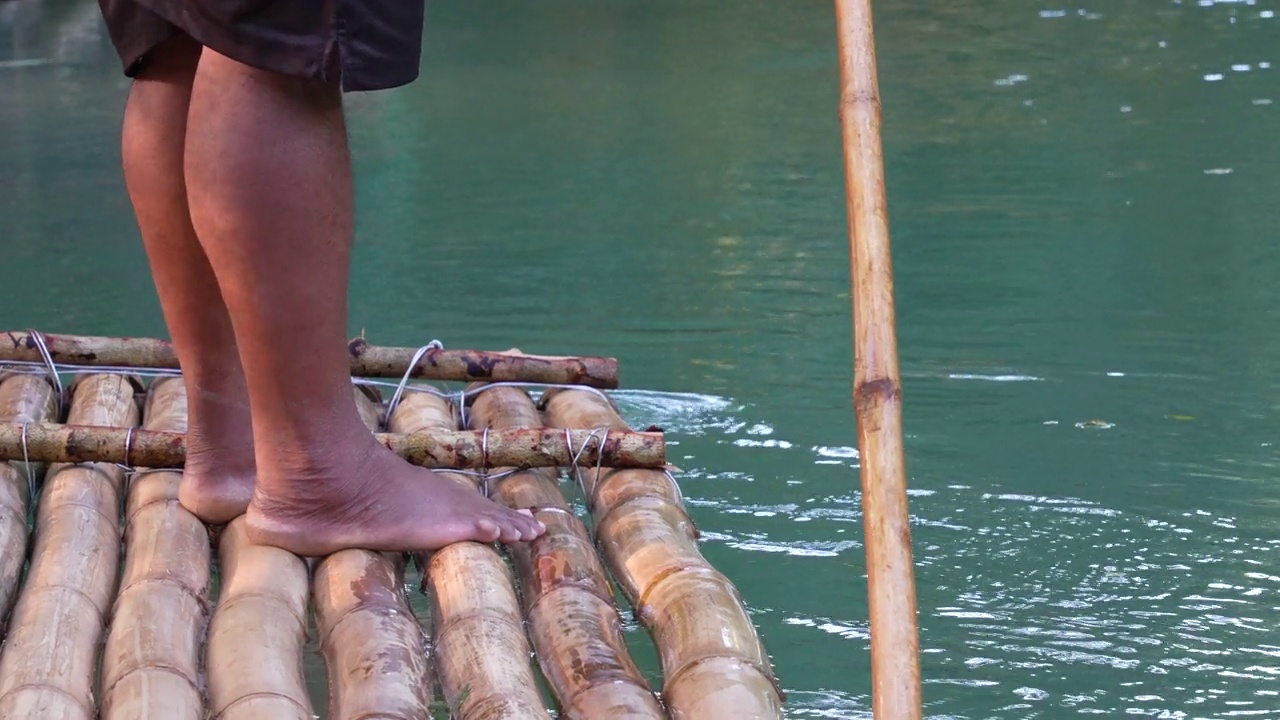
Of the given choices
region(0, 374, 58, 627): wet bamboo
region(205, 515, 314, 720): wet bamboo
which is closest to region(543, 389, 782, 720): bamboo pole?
region(205, 515, 314, 720): wet bamboo

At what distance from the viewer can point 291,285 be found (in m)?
1.54

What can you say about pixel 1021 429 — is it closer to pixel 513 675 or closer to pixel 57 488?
pixel 513 675

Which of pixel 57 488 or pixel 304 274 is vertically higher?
pixel 304 274

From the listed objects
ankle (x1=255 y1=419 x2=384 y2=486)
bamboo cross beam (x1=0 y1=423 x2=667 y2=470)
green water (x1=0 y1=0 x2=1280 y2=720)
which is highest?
ankle (x1=255 y1=419 x2=384 y2=486)

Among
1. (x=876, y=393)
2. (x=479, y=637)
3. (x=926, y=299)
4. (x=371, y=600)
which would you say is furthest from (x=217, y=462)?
(x=926, y=299)

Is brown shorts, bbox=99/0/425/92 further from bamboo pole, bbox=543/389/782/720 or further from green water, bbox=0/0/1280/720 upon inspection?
Answer: green water, bbox=0/0/1280/720

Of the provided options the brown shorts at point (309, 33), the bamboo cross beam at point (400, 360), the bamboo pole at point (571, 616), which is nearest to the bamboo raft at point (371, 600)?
the bamboo pole at point (571, 616)

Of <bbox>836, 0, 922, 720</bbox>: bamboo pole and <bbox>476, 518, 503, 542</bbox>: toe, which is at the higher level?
<bbox>836, 0, 922, 720</bbox>: bamboo pole

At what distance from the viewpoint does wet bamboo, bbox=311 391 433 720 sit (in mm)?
1451

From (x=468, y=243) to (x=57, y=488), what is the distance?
216 centimetres

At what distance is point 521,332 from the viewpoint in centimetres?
323

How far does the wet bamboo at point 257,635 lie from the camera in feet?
4.76

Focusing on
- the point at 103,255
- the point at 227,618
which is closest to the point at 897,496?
the point at 227,618

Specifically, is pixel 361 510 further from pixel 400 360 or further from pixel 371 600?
pixel 400 360
